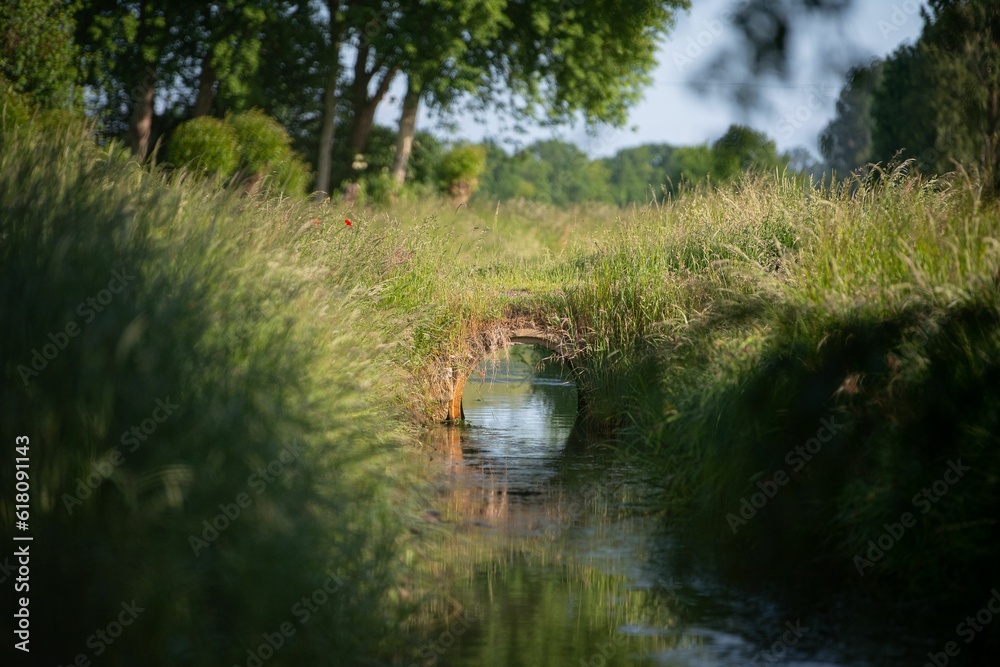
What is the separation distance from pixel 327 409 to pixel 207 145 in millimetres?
15678

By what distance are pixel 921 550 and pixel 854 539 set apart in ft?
1.12

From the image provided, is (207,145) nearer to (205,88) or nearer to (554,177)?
(205,88)

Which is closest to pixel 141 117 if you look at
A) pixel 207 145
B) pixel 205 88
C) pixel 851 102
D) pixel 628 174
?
pixel 205 88

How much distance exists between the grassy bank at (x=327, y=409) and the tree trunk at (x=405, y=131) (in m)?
15.4

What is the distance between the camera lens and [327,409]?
4656 millimetres

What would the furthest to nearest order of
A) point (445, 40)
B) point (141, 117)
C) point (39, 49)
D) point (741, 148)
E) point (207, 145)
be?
point (141, 117) < point (445, 40) < point (207, 145) < point (39, 49) < point (741, 148)

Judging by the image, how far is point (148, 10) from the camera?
22.9m

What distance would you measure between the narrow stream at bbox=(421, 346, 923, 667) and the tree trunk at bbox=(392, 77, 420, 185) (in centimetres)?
1649

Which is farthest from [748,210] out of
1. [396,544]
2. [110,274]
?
[110,274]

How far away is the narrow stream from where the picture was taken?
441 cm

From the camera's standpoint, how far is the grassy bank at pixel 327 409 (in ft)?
10.5

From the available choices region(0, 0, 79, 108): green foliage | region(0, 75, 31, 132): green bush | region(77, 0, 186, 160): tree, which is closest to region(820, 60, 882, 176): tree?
region(0, 75, 31, 132): green bush

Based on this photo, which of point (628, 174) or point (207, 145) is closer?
point (207, 145)

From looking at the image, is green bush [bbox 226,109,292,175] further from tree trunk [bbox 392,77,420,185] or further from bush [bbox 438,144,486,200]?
bush [bbox 438,144,486,200]
